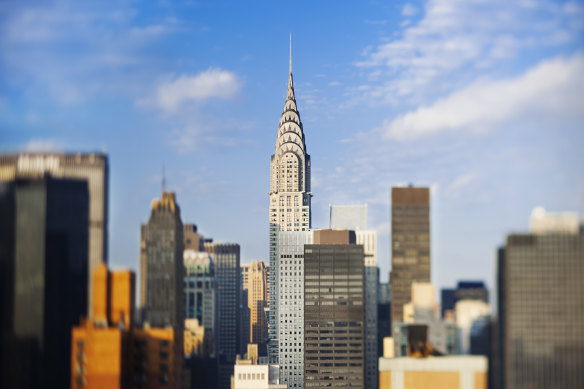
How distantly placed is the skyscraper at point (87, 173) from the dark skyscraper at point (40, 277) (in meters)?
1.04

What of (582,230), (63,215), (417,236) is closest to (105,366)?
(63,215)

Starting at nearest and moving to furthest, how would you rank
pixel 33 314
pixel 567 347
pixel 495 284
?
pixel 567 347 → pixel 495 284 → pixel 33 314

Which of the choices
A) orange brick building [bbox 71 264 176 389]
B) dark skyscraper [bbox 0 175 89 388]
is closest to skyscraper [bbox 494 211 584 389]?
orange brick building [bbox 71 264 176 389]

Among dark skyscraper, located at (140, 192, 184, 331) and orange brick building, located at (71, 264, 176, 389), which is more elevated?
dark skyscraper, located at (140, 192, 184, 331)

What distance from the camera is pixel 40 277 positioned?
124562 millimetres

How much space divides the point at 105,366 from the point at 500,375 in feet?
142

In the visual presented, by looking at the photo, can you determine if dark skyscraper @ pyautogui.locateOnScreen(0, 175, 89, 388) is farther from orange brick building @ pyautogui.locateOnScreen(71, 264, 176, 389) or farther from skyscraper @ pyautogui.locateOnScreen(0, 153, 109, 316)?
orange brick building @ pyautogui.locateOnScreen(71, 264, 176, 389)

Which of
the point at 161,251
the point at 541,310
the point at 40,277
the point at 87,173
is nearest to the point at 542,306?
the point at 541,310

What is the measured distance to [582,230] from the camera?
108500mm

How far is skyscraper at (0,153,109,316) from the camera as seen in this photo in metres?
125

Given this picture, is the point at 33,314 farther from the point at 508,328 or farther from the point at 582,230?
the point at 582,230

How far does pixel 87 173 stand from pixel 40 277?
53.3 feet

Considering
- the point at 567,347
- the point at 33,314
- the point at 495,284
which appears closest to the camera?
the point at 567,347

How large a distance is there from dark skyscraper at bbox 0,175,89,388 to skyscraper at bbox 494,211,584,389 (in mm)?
47786
